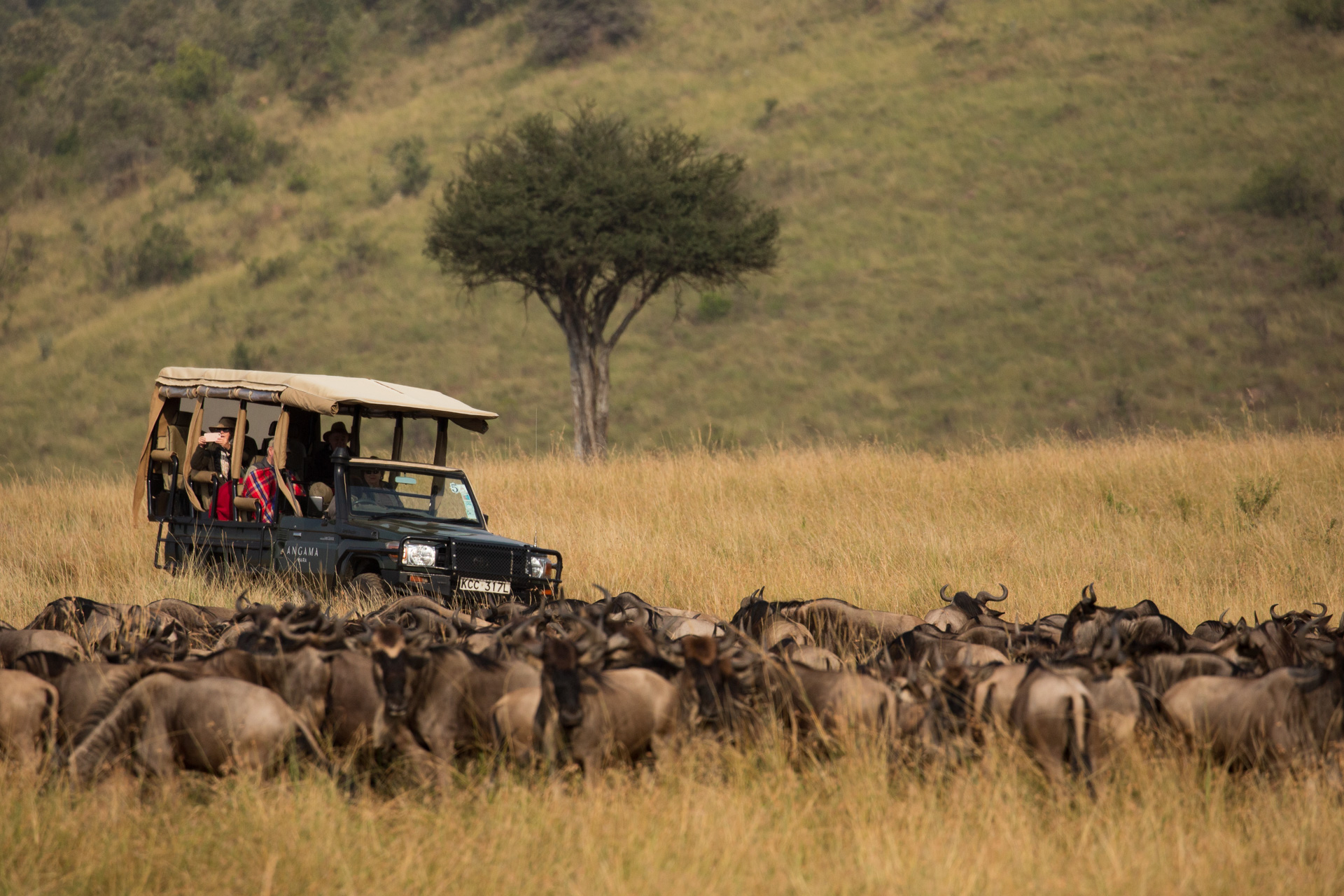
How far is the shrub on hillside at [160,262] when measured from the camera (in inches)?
1892

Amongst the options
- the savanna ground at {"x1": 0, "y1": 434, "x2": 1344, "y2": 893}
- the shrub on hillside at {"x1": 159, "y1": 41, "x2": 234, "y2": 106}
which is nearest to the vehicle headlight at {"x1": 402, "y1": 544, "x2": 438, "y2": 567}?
the savanna ground at {"x1": 0, "y1": 434, "x2": 1344, "y2": 893}

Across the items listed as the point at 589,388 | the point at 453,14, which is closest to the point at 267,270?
the point at 589,388

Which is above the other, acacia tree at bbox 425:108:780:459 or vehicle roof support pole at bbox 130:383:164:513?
acacia tree at bbox 425:108:780:459

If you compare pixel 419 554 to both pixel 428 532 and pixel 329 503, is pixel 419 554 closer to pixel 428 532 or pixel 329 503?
pixel 428 532

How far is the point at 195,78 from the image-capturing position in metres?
64.3

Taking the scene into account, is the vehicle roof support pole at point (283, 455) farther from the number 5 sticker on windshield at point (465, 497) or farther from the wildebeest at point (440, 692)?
the wildebeest at point (440, 692)

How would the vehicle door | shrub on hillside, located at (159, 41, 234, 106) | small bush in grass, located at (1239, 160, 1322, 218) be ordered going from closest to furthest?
the vehicle door → small bush in grass, located at (1239, 160, 1322, 218) → shrub on hillside, located at (159, 41, 234, 106)

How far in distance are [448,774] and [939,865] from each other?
6.50 ft

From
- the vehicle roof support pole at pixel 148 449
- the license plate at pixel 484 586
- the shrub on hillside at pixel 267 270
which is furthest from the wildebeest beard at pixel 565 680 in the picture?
the shrub on hillside at pixel 267 270

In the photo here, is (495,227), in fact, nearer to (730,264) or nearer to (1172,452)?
(730,264)

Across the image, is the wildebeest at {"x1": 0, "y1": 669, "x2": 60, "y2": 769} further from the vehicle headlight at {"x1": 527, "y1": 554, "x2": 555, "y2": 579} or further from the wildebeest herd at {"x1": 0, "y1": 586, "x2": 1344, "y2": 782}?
the vehicle headlight at {"x1": 527, "y1": 554, "x2": 555, "y2": 579}

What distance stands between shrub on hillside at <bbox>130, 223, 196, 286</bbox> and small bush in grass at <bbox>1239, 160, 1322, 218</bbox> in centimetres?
3954

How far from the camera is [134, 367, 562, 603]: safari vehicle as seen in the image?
375 inches

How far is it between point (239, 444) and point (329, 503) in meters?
1.13
